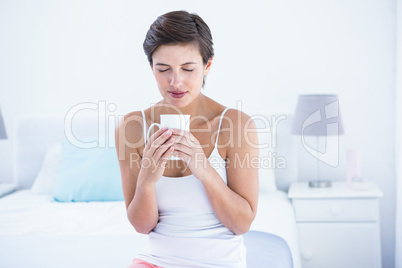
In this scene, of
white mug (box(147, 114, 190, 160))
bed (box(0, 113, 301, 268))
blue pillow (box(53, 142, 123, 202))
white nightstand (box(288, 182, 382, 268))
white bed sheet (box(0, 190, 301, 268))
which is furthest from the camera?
blue pillow (box(53, 142, 123, 202))

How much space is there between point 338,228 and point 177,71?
5.64 ft

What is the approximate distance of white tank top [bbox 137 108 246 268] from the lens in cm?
139

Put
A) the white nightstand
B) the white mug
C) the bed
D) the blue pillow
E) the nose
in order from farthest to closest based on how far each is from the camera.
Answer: the blue pillow
the white nightstand
the bed
the nose
the white mug

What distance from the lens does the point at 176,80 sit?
4.42ft

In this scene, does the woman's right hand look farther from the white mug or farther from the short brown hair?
the short brown hair

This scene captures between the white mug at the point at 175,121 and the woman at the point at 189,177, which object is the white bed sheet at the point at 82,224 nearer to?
the woman at the point at 189,177

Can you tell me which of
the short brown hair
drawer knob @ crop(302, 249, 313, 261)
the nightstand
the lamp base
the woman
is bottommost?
drawer knob @ crop(302, 249, 313, 261)

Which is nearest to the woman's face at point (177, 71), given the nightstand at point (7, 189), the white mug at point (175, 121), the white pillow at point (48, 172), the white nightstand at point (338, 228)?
the white mug at point (175, 121)

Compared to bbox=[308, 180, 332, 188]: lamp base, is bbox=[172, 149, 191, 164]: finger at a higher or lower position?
higher

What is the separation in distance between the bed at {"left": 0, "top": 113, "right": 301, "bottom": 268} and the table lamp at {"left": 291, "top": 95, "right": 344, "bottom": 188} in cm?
18

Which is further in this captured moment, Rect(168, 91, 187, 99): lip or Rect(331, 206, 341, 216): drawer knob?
Rect(331, 206, 341, 216): drawer knob

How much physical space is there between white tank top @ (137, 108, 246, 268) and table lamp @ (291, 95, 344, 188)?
56.9 inches

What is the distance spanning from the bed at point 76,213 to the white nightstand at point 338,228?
6.6 inches

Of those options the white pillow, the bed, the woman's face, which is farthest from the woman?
the white pillow
